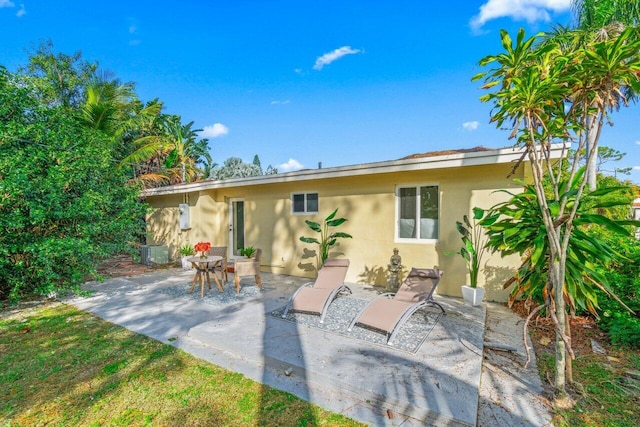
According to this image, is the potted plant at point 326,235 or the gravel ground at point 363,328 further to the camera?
the potted plant at point 326,235

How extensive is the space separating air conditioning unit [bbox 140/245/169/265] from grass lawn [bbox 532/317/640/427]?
41.2ft

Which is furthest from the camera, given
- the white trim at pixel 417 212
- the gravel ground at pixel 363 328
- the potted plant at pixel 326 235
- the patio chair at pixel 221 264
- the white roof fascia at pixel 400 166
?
the potted plant at pixel 326 235

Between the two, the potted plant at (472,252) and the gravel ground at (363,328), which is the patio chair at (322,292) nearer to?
the gravel ground at (363,328)

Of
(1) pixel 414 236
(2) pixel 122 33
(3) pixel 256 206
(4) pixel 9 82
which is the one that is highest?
(2) pixel 122 33

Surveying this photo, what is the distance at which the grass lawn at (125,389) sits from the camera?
2.95 m

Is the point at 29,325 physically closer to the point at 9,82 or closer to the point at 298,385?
the point at 9,82

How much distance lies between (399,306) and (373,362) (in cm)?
128

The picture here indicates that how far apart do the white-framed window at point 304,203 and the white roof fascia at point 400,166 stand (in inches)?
33.3

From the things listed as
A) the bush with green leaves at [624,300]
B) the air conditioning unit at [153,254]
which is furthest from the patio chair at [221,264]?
the bush with green leaves at [624,300]

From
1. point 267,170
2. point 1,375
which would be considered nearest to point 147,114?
point 267,170

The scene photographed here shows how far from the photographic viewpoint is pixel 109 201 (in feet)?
23.4

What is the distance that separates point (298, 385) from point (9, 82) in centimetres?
838

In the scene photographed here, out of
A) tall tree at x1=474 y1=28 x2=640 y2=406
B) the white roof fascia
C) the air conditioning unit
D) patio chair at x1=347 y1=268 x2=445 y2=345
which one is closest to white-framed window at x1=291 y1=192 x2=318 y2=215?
the white roof fascia

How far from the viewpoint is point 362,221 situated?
845 cm
